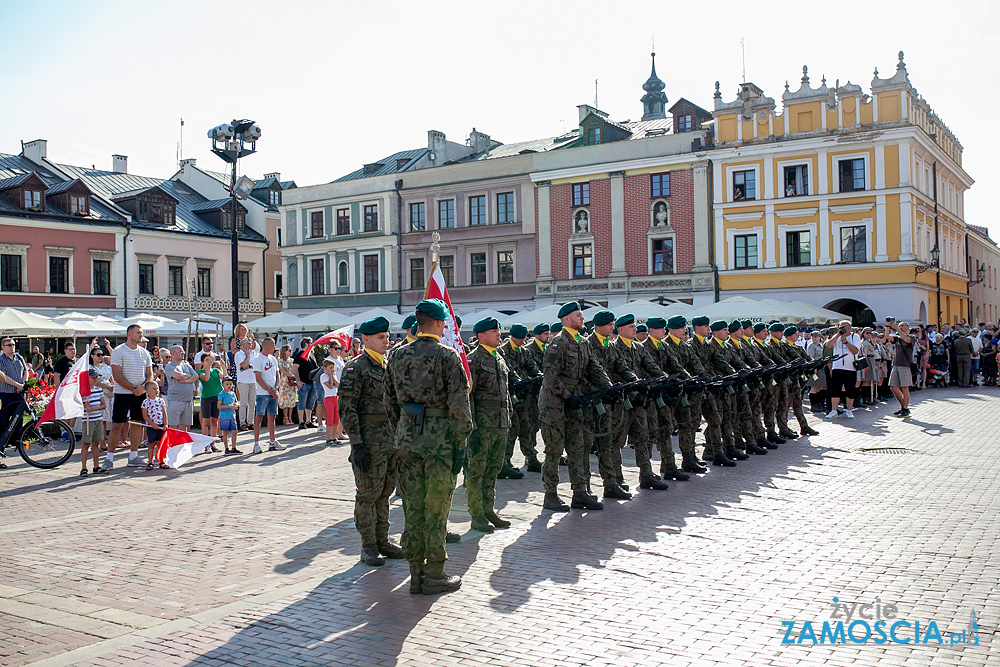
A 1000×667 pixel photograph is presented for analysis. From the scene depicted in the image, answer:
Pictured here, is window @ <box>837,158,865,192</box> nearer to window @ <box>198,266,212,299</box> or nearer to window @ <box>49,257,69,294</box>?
window @ <box>198,266,212,299</box>

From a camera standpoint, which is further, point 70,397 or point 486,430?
point 70,397

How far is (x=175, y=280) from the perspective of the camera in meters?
46.5

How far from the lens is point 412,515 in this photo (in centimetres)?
618

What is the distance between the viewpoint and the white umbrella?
74.7 ft

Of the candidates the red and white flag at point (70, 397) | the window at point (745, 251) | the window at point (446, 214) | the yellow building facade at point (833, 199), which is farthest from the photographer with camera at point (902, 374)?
the window at point (446, 214)

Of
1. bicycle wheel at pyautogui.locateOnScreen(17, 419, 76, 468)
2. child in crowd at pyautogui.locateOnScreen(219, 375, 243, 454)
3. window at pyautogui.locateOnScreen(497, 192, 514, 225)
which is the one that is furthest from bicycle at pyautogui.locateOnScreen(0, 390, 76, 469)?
window at pyautogui.locateOnScreen(497, 192, 514, 225)

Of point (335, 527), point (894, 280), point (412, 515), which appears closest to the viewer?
point (412, 515)

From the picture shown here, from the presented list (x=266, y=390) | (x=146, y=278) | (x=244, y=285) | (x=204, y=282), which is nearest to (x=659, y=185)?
(x=244, y=285)

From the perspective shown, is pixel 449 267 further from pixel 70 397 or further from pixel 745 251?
pixel 70 397

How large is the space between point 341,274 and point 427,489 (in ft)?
148

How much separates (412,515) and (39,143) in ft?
152

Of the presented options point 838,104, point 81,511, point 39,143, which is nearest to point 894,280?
point 838,104

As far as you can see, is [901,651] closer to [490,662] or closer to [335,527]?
[490,662]

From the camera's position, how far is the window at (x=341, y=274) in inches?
1977
